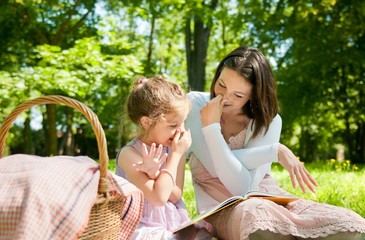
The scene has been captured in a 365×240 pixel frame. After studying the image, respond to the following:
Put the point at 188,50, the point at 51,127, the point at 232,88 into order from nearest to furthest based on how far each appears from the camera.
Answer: the point at 232,88
the point at 51,127
the point at 188,50

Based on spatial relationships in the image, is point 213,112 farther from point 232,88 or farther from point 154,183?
point 154,183

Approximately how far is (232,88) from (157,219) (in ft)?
2.76

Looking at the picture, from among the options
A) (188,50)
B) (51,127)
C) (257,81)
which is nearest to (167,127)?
(257,81)

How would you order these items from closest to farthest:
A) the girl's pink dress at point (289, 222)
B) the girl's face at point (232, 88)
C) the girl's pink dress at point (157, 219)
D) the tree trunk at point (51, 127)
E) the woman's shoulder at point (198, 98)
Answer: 1. the girl's pink dress at point (289, 222)
2. the girl's pink dress at point (157, 219)
3. the girl's face at point (232, 88)
4. the woman's shoulder at point (198, 98)
5. the tree trunk at point (51, 127)

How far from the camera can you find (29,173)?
1.86 metres

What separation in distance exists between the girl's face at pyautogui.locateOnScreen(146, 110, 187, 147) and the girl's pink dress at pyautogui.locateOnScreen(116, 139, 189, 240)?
0.43 ft

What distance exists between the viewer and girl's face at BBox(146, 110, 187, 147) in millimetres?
2615

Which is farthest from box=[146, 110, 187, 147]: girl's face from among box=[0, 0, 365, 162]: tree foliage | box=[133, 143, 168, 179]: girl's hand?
box=[0, 0, 365, 162]: tree foliage

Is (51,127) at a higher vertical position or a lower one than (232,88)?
lower

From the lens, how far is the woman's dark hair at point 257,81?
2.93 m

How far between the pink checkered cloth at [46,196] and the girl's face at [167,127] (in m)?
0.66

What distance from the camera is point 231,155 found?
110 inches

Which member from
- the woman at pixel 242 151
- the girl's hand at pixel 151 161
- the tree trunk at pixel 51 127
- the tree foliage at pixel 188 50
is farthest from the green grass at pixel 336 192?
the tree trunk at pixel 51 127

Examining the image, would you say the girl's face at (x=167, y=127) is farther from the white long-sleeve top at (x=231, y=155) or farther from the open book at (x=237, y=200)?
the open book at (x=237, y=200)
